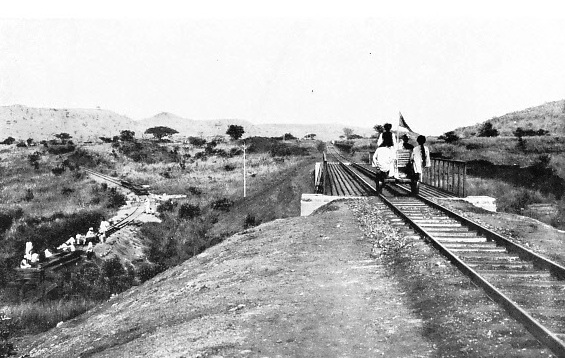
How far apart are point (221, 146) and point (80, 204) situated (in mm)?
35081

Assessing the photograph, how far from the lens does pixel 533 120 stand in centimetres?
8456

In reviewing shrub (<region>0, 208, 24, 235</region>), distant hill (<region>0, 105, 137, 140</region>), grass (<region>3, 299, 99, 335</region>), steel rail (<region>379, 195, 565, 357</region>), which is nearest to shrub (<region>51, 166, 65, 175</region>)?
shrub (<region>0, 208, 24, 235</region>)

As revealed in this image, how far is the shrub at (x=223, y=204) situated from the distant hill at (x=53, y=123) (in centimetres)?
8225

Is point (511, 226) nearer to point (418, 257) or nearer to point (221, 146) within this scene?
point (418, 257)

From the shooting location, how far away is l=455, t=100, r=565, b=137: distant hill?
76.5 meters

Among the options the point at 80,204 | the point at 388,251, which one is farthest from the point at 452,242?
the point at 80,204

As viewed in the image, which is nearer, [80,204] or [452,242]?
[452,242]

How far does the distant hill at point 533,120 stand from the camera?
251 ft

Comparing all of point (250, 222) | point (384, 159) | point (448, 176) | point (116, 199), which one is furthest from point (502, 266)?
point (116, 199)

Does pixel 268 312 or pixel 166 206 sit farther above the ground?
pixel 268 312

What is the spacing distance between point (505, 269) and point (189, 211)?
80.0ft

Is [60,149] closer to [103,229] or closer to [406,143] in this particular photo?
[103,229]

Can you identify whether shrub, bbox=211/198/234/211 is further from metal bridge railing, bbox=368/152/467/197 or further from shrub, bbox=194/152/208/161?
shrub, bbox=194/152/208/161

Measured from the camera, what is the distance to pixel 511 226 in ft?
36.6
